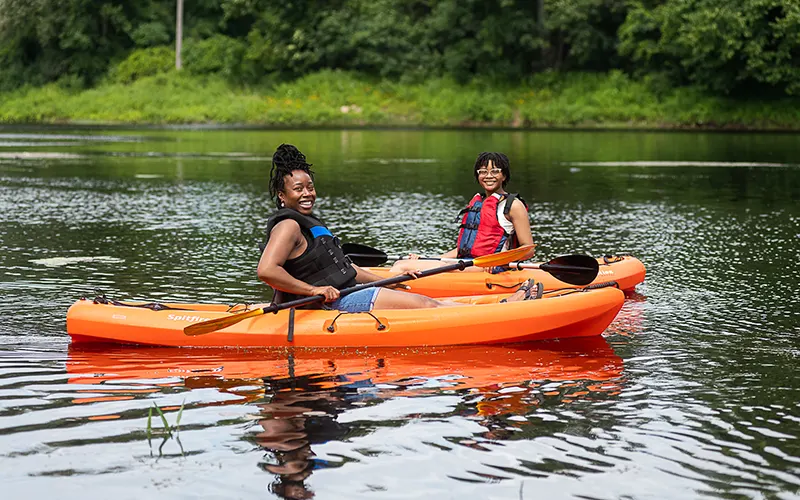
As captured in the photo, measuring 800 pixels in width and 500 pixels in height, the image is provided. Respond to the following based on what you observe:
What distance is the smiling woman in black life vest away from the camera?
360 inches

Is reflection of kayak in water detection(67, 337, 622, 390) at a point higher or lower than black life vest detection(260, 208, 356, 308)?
lower

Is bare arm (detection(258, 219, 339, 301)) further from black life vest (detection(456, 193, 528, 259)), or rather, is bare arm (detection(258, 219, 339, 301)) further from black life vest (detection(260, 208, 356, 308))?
black life vest (detection(456, 193, 528, 259))

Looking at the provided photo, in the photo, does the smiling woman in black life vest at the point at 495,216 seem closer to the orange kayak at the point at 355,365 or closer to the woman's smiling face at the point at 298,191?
the orange kayak at the point at 355,365

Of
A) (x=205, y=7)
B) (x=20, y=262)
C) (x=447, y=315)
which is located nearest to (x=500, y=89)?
(x=205, y=7)

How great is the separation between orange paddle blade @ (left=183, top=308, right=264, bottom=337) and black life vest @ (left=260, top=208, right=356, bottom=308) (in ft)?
0.68

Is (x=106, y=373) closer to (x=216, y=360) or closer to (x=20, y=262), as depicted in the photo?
(x=216, y=360)

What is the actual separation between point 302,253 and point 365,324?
643mm

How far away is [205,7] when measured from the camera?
51344 millimetres

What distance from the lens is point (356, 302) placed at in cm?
755

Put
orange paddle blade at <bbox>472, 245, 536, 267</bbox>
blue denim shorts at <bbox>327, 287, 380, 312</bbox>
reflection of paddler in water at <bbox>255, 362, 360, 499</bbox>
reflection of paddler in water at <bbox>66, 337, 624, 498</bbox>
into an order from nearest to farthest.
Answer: reflection of paddler in water at <bbox>255, 362, 360, 499</bbox>, reflection of paddler in water at <bbox>66, 337, 624, 498</bbox>, blue denim shorts at <bbox>327, 287, 380, 312</bbox>, orange paddle blade at <bbox>472, 245, 536, 267</bbox>

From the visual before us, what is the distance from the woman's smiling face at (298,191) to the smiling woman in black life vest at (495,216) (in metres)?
2.31

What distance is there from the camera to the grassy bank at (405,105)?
3719 centimetres

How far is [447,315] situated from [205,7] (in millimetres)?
46159

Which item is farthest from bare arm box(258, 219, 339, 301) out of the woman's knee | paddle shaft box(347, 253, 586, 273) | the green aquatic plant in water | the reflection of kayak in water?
paddle shaft box(347, 253, 586, 273)
